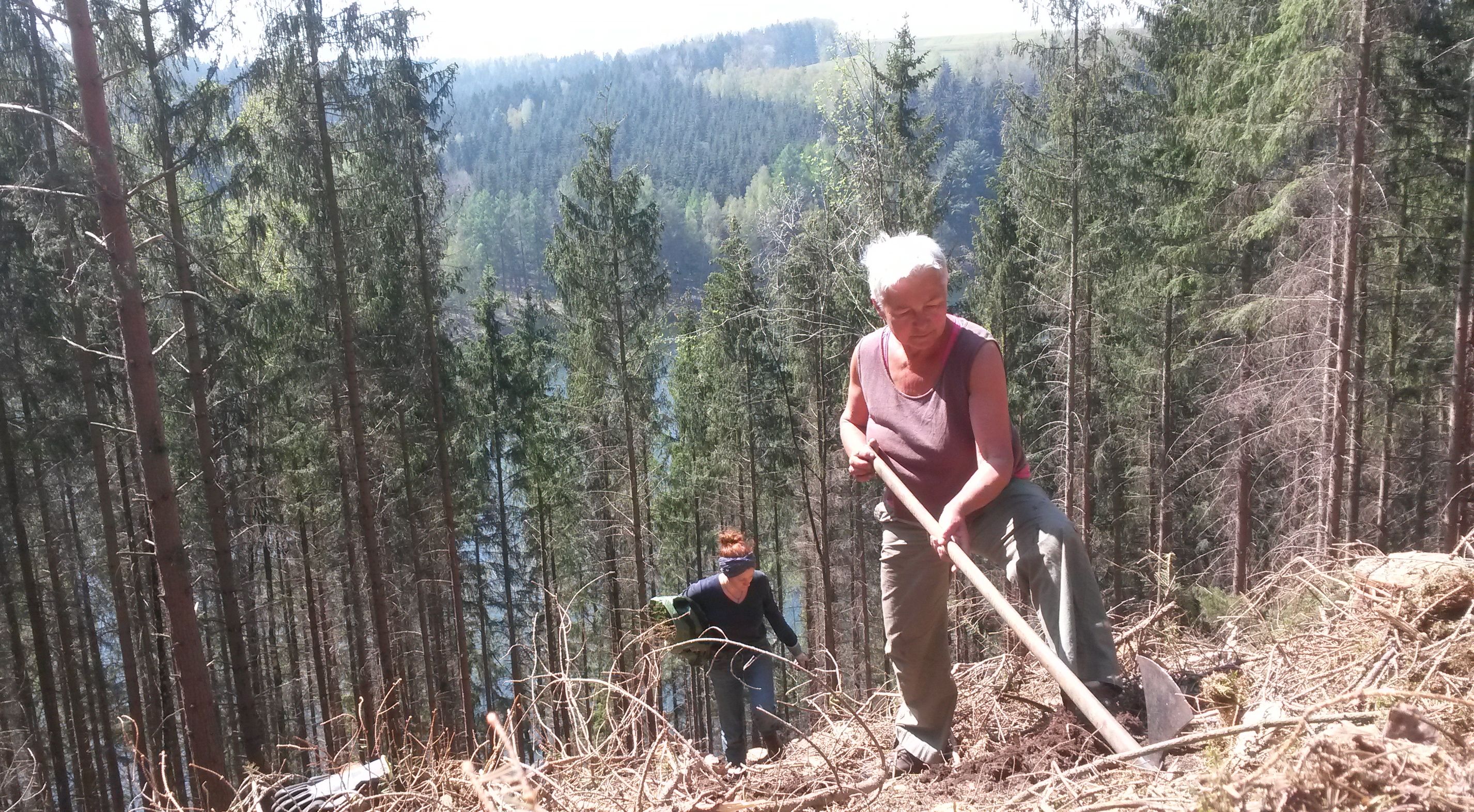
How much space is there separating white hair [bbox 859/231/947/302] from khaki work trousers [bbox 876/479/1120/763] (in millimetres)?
837

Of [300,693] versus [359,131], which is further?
[300,693]

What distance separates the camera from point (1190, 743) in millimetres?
2664

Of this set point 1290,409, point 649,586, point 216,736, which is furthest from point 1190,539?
point 216,736

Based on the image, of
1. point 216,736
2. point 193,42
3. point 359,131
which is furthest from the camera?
point 359,131

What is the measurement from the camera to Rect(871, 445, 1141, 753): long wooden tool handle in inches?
91.6

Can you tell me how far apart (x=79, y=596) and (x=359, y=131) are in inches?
358

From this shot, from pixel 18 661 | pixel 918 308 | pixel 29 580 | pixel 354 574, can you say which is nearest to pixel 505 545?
pixel 354 574

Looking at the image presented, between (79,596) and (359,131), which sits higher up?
(359,131)

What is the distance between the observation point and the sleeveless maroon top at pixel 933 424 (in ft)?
Answer: 10.5

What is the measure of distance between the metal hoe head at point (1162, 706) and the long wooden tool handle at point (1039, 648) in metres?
0.20

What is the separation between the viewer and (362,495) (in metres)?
13.0

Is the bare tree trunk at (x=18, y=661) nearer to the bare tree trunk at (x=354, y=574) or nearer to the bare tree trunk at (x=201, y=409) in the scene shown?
the bare tree trunk at (x=201, y=409)

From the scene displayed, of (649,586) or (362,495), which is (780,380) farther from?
(362,495)

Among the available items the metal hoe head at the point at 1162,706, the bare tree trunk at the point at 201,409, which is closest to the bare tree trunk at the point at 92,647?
the bare tree trunk at the point at 201,409
